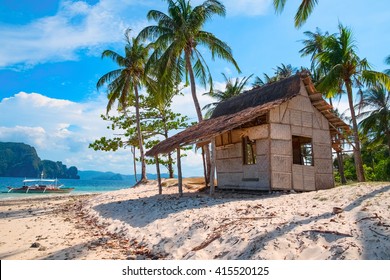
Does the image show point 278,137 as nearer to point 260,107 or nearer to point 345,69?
point 260,107

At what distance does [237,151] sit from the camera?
1257 centimetres

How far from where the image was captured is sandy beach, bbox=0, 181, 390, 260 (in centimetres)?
439

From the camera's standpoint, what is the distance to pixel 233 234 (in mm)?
5391

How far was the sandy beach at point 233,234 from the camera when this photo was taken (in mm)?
4391

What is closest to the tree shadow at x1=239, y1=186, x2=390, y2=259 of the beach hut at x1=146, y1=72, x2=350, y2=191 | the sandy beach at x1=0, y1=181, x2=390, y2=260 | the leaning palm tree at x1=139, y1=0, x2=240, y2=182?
the sandy beach at x1=0, y1=181, x2=390, y2=260

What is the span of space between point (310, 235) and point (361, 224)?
0.89 meters

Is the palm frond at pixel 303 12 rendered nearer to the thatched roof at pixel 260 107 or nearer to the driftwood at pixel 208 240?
the thatched roof at pixel 260 107

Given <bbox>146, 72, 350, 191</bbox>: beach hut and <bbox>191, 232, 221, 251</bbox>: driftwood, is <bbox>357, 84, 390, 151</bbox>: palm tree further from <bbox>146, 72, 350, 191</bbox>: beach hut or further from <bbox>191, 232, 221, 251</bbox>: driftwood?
<bbox>191, 232, 221, 251</bbox>: driftwood

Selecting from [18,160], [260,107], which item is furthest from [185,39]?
[18,160]

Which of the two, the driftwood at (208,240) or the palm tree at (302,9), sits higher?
the palm tree at (302,9)

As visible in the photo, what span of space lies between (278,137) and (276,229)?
6.30m

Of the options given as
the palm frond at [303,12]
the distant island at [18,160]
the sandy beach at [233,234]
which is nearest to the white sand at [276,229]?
the sandy beach at [233,234]

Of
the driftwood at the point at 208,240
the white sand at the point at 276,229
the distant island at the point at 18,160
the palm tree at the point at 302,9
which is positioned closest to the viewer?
the white sand at the point at 276,229
